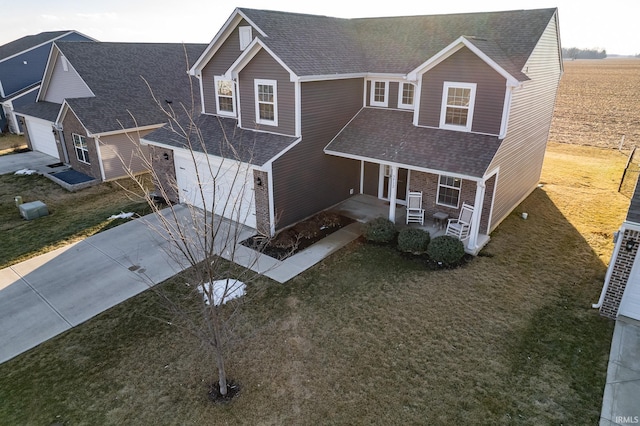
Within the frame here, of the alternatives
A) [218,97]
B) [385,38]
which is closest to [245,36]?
[218,97]

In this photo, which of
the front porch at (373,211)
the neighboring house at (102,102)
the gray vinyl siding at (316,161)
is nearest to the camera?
the gray vinyl siding at (316,161)

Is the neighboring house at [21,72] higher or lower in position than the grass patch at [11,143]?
higher

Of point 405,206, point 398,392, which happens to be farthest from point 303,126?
point 398,392

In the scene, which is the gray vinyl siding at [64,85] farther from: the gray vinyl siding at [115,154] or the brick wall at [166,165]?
the brick wall at [166,165]

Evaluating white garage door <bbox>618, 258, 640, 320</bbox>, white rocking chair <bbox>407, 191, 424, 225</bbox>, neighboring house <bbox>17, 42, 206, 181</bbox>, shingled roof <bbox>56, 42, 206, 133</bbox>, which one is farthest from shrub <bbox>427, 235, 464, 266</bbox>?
neighboring house <bbox>17, 42, 206, 181</bbox>

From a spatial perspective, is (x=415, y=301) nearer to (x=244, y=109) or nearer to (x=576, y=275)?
(x=576, y=275)

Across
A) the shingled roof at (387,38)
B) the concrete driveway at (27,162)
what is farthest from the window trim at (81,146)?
the shingled roof at (387,38)

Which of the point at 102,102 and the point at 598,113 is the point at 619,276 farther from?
the point at 598,113
